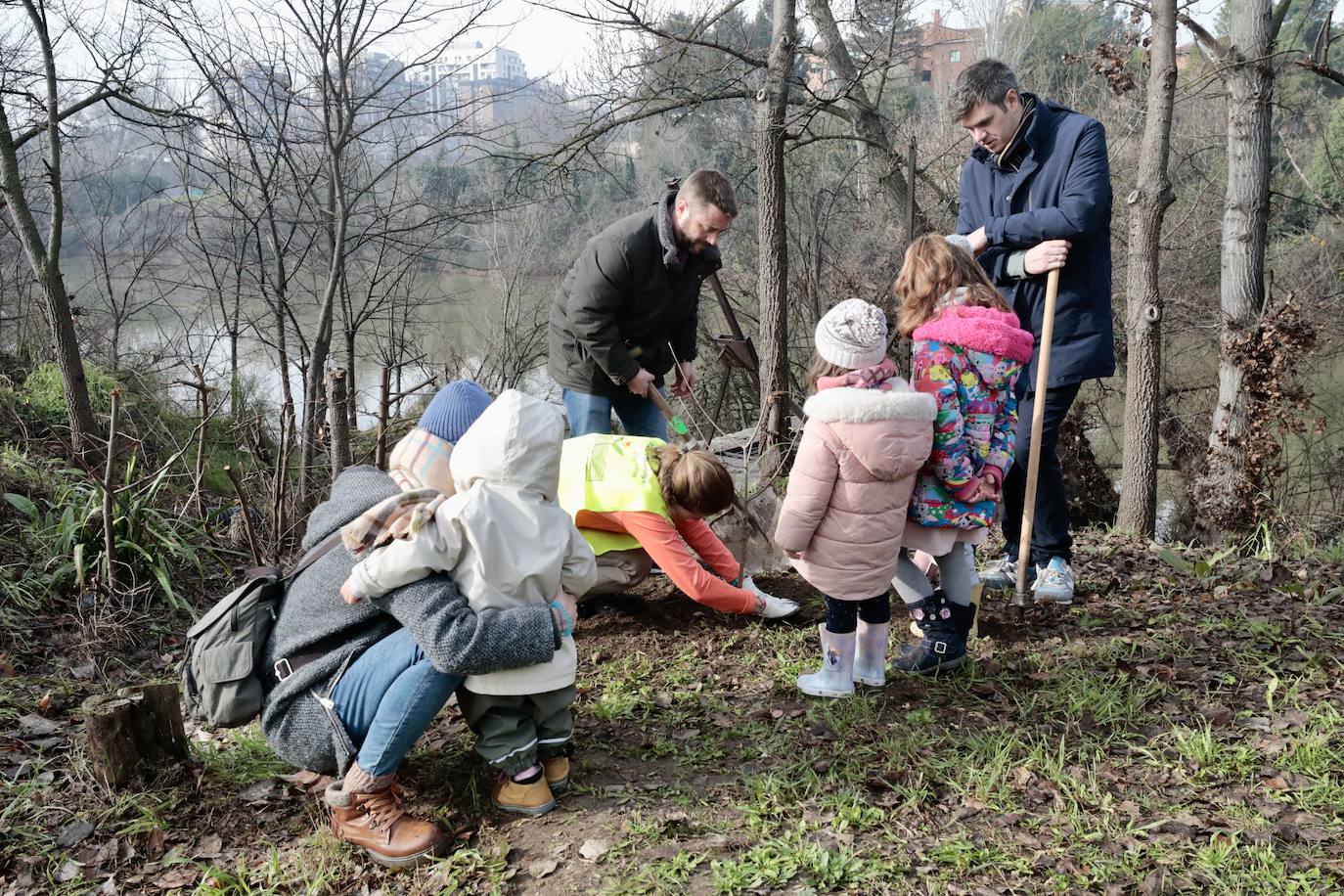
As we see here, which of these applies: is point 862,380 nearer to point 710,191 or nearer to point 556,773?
point 710,191

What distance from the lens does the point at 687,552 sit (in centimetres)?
340

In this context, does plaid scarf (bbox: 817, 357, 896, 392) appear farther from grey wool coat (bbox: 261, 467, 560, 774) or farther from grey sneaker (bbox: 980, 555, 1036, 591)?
grey sneaker (bbox: 980, 555, 1036, 591)

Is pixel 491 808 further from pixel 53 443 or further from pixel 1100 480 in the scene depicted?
pixel 1100 480

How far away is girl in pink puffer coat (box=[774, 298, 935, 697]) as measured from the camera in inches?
110

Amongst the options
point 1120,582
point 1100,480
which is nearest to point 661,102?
point 1100,480

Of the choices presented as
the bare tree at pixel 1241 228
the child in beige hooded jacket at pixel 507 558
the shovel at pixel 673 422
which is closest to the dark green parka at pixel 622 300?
the shovel at pixel 673 422

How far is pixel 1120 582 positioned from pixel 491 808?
296cm

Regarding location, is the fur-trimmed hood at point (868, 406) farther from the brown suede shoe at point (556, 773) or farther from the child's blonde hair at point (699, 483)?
the brown suede shoe at point (556, 773)

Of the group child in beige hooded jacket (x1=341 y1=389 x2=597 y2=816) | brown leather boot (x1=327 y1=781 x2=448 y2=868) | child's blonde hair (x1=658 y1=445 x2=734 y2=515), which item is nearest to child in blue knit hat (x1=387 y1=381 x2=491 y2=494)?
child in beige hooded jacket (x1=341 y1=389 x2=597 y2=816)

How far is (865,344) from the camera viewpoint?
112 inches

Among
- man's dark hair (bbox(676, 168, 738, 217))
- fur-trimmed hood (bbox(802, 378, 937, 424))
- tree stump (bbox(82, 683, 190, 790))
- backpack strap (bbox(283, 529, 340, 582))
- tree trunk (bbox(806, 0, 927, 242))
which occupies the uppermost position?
tree trunk (bbox(806, 0, 927, 242))

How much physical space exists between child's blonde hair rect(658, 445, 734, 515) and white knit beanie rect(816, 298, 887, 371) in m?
0.59

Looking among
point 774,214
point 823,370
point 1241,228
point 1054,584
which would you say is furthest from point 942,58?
point 823,370

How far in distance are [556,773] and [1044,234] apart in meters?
2.50
